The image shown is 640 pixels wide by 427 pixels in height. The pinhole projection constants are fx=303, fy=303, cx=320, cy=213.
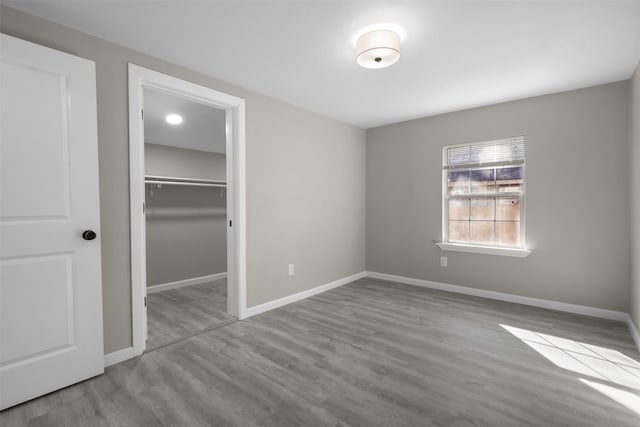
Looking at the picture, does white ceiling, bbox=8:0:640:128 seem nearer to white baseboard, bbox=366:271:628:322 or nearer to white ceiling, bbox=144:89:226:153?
white ceiling, bbox=144:89:226:153

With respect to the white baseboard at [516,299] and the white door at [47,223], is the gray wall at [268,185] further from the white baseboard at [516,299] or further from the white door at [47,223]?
the white baseboard at [516,299]

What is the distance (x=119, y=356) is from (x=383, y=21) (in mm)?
3006

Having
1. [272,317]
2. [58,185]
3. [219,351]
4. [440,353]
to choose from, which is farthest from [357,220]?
[58,185]

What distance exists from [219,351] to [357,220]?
2.90m

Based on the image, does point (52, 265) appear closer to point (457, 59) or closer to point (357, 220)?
point (457, 59)

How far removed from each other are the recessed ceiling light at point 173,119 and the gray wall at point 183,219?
0.86 m

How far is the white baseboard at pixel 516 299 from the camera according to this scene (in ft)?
10.1

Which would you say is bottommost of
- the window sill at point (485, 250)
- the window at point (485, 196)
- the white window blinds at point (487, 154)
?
the window sill at point (485, 250)

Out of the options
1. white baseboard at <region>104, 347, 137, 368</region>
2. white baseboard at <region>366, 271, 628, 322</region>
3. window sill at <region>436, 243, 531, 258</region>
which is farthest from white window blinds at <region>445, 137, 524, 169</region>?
white baseboard at <region>104, 347, 137, 368</region>

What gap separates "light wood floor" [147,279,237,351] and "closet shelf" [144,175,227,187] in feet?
4.90

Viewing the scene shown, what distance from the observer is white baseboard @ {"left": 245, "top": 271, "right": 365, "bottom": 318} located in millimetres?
3217

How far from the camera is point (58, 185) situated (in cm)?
189

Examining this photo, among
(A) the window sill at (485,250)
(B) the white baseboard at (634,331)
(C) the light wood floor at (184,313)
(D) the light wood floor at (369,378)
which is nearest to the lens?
(D) the light wood floor at (369,378)

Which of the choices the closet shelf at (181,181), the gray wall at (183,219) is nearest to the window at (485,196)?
the closet shelf at (181,181)
